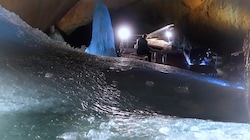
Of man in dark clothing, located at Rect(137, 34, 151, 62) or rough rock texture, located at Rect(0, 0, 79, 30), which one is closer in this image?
rough rock texture, located at Rect(0, 0, 79, 30)

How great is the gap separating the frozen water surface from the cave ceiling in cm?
353

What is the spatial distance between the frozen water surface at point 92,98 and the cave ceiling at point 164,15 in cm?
353

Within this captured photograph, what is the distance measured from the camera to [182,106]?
4.85 m

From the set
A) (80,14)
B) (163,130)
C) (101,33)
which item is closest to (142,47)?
(101,33)

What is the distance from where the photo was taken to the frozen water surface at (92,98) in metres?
3.46

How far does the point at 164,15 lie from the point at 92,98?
52.1 ft

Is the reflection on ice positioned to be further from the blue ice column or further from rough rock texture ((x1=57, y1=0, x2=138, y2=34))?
rough rock texture ((x1=57, y1=0, x2=138, y2=34))

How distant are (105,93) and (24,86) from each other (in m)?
1.16

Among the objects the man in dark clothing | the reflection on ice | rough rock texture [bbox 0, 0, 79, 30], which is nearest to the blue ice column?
the man in dark clothing

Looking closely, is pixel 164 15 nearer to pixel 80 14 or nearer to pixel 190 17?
pixel 190 17

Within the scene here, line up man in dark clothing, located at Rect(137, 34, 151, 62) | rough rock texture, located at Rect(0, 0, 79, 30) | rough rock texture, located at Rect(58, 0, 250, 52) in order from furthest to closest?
1. man in dark clothing, located at Rect(137, 34, 151, 62)
2. rough rock texture, located at Rect(58, 0, 250, 52)
3. rough rock texture, located at Rect(0, 0, 79, 30)

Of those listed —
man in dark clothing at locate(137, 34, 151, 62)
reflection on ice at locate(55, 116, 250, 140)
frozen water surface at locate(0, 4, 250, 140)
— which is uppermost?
man in dark clothing at locate(137, 34, 151, 62)

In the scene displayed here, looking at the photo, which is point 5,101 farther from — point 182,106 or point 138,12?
point 138,12

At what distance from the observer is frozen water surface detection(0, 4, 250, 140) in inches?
136
